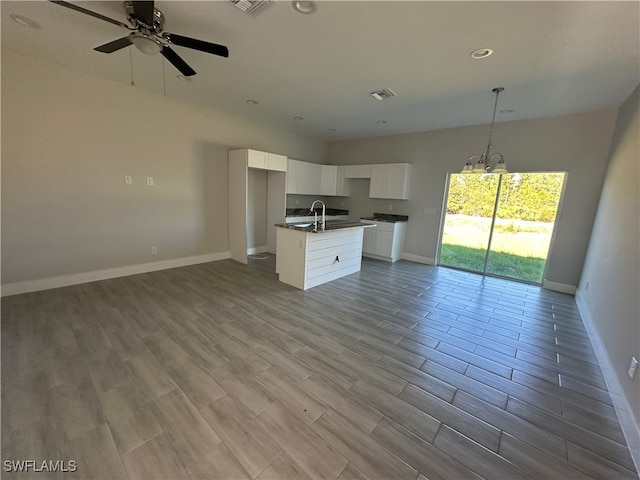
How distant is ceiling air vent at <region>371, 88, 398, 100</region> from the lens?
3458 mm

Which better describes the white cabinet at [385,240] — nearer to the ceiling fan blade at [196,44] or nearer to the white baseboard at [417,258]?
the white baseboard at [417,258]

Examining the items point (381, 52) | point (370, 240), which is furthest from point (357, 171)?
point (381, 52)

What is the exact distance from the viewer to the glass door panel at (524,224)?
447 cm

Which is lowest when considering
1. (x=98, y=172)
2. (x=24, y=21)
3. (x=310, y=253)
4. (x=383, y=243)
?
(x=383, y=243)

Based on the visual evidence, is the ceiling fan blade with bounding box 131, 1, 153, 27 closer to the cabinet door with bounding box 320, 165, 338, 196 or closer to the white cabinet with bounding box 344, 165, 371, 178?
the cabinet door with bounding box 320, 165, 338, 196

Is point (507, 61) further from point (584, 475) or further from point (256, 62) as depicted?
Answer: point (584, 475)

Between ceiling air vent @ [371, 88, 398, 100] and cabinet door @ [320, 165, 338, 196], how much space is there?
299 cm

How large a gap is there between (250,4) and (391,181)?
4.51 m

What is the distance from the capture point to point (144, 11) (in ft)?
6.04

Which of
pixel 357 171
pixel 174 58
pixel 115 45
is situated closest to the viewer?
pixel 115 45

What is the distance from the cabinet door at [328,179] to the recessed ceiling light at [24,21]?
16.5 ft

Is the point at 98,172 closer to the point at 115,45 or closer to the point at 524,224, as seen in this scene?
the point at 115,45

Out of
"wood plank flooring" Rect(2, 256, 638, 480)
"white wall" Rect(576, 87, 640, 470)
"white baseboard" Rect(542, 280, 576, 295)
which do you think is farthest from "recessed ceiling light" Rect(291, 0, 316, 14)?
"white baseboard" Rect(542, 280, 576, 295)

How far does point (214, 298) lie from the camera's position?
343 cm
